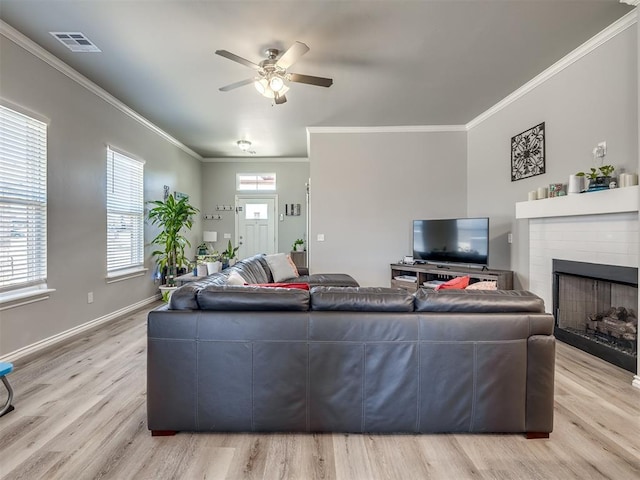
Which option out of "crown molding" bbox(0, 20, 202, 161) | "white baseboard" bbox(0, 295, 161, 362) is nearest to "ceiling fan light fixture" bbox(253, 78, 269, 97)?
"crown molding" bbox(0, 20, 202, 161)

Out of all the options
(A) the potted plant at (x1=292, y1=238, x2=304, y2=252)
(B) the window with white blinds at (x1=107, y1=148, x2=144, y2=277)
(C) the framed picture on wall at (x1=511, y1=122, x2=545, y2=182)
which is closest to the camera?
(C) the framed picture on wall at (x1=511, y1=122, x2=545, y2=182)

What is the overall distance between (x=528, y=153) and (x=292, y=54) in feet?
10.2

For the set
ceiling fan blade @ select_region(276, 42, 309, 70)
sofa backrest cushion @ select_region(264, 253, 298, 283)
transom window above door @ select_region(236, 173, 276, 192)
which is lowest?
sofa backrest cushion @ select_region(264, 253, 298, 283)

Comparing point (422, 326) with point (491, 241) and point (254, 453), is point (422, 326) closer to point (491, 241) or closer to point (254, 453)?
point (254, 453)

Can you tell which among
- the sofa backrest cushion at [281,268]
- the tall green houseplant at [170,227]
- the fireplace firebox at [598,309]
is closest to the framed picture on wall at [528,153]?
the fireplace firebox at [598,309]

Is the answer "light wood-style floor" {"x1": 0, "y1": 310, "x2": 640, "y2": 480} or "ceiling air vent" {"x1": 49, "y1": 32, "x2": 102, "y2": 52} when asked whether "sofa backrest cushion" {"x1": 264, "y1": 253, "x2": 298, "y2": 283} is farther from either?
"ceiling air vent" {"x1": 49, "y1": 32, "x2": 102, "y2": 52}

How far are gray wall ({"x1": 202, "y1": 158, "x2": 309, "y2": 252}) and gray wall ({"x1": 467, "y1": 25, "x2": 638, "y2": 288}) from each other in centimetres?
385

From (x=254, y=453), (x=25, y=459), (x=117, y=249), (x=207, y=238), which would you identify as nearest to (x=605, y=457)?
(x=254, y=453)

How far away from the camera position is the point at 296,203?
7.58 metres

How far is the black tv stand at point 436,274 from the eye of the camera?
403 centimetres

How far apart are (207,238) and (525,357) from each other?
674cm

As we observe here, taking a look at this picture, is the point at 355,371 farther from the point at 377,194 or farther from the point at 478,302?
the point at 377,194

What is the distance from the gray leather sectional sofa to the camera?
5.61ft

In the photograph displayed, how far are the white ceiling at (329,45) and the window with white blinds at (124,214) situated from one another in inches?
35.2
